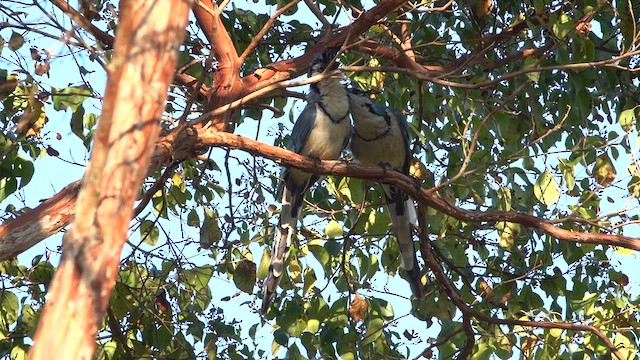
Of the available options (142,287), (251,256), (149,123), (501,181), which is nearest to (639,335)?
(501,181)

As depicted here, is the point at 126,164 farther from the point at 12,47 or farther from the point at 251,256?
the point at 251,256

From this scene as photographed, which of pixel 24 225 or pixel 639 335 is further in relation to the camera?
pixel 639 335

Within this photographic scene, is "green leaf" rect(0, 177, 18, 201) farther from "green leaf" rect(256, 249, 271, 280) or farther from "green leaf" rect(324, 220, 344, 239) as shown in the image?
"green leaf" rect(324, 220, 344, 239)

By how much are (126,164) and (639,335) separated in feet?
10.5

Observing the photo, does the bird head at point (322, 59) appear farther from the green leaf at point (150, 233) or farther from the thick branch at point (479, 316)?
the green leaf at point (150, 233)

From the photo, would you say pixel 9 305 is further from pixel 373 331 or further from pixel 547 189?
pixel 547 189

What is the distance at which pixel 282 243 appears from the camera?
5086mm

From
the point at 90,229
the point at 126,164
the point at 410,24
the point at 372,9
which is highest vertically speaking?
the point at 410,24

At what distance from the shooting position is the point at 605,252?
525 centimetres

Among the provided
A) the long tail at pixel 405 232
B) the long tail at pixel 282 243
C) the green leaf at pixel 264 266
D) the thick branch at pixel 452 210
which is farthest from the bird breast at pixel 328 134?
the thick branch at pixel 452 210

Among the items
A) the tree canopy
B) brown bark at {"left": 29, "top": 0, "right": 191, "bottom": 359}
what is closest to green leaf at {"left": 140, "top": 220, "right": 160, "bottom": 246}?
the tree canopy

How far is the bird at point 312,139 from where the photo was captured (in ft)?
16.9

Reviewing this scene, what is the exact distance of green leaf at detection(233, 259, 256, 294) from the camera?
4.89 m

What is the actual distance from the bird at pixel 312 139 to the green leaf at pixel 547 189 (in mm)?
1200
